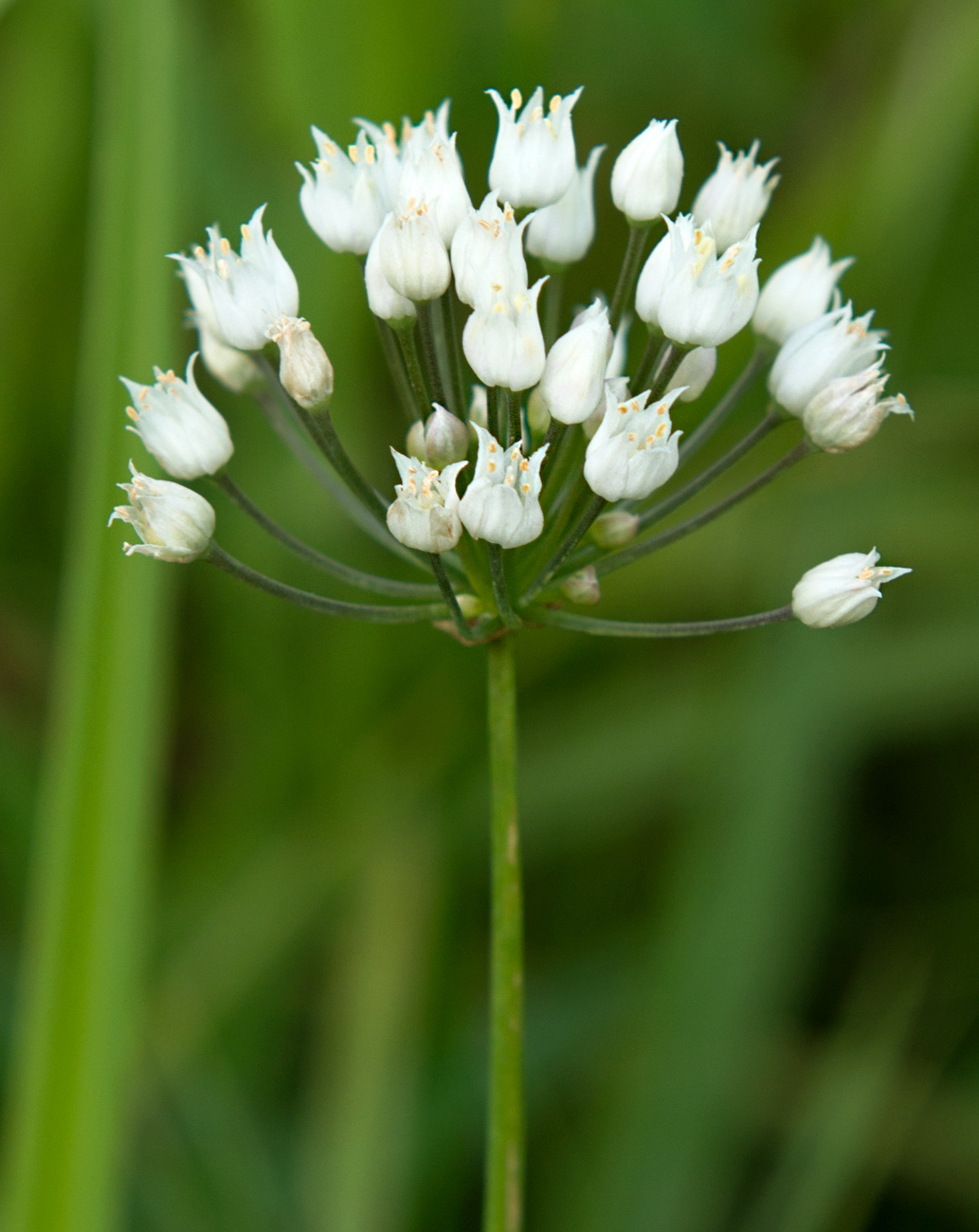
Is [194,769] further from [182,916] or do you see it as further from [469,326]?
[469,326]

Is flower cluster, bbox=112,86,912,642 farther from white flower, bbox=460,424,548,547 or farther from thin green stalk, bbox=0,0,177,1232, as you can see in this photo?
thin green stalk, bbox=0,0,177,1232

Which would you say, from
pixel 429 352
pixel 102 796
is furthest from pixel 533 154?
pixel 102 796

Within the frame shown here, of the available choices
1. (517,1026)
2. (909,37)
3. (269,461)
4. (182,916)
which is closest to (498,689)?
(517,1026)

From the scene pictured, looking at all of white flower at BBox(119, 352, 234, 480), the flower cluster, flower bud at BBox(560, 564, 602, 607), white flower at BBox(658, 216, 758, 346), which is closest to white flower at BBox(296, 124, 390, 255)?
the flower cluster

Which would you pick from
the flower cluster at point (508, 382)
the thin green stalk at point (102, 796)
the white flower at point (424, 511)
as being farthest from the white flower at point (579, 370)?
the thin green stalk at point (102, 796)

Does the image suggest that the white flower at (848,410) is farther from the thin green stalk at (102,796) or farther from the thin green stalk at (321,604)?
the thin green stalk at (102,796)
